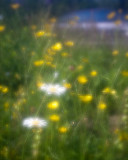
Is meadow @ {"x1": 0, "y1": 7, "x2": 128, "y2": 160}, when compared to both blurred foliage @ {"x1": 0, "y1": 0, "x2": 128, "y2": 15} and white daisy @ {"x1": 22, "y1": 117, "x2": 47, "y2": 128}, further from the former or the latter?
blurred foliage @ {"x1": 0, "y1": 0, "x2": 128, "y2": 15}

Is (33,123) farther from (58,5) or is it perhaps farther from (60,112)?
(58,5)

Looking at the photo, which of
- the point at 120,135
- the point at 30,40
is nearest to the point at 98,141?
the point at 120,135

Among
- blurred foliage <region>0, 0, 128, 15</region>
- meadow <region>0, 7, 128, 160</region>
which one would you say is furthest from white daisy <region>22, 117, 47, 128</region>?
blurred foliage <region>0, 0, 128, 15</region>

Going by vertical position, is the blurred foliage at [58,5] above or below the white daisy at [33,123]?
above

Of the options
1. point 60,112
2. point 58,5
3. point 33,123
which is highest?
point 58,5

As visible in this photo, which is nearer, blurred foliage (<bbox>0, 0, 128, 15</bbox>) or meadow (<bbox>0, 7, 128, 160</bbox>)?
meadow (<bbox>0, 7, 128, 160</bbox>)

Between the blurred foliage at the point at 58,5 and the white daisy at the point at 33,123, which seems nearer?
the white daisy at the point at 33,123

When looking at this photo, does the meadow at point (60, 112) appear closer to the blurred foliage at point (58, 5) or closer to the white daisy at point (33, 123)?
the white daisy at point (33, 123)

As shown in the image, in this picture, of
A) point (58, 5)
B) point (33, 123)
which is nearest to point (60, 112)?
point (33, 123)

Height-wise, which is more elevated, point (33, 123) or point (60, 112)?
point (60, 112)

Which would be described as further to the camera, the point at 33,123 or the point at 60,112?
the point at 60,112

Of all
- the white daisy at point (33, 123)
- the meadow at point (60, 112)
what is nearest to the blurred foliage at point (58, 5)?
the meadow at point (60, 112)

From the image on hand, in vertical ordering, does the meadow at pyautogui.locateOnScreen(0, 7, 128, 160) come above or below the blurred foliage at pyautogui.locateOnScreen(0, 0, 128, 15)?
below

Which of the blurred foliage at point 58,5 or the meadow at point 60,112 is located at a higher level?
the blurred foliage at point 58,5
